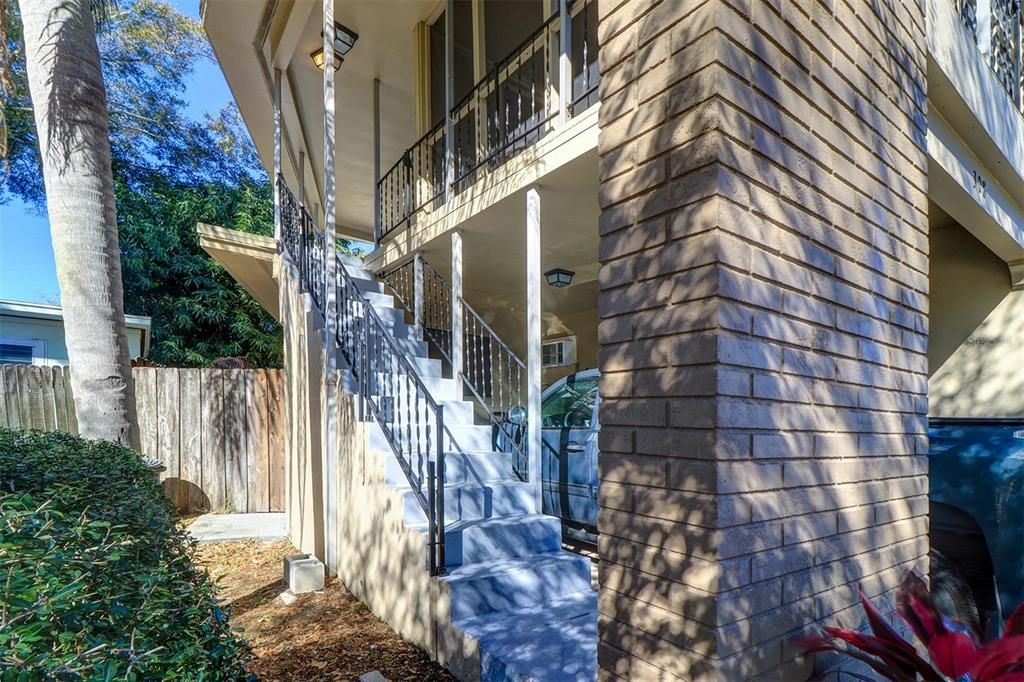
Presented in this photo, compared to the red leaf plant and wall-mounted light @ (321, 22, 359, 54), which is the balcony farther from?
the red leaf plant

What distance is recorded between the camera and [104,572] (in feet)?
4.09

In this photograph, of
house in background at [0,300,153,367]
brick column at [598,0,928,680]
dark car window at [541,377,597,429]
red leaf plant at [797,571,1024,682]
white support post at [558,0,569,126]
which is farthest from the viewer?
house in background at [0,300,153,367]

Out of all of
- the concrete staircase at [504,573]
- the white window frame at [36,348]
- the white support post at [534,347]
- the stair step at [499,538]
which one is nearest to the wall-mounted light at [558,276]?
the white support post at [534,347]

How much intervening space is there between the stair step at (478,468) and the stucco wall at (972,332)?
382 cm

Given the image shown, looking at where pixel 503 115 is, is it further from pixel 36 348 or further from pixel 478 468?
pixel 36 348

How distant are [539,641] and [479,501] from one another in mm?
1231

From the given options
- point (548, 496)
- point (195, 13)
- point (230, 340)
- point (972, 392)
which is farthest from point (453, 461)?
point (195, 13)

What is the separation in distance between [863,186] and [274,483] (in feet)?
25.7

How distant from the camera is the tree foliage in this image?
14.3 meters

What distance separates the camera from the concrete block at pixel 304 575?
13.6 ft

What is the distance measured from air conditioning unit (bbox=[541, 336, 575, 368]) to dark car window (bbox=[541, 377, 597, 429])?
115 inches

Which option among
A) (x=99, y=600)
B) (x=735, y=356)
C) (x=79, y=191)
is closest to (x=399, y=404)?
(x=79, y=191)

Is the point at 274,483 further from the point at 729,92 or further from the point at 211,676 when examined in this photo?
the point at 729,92

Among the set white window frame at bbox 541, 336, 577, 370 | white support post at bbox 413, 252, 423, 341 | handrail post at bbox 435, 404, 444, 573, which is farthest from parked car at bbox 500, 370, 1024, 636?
white window frame at bbox 541, 336, 577, 370
